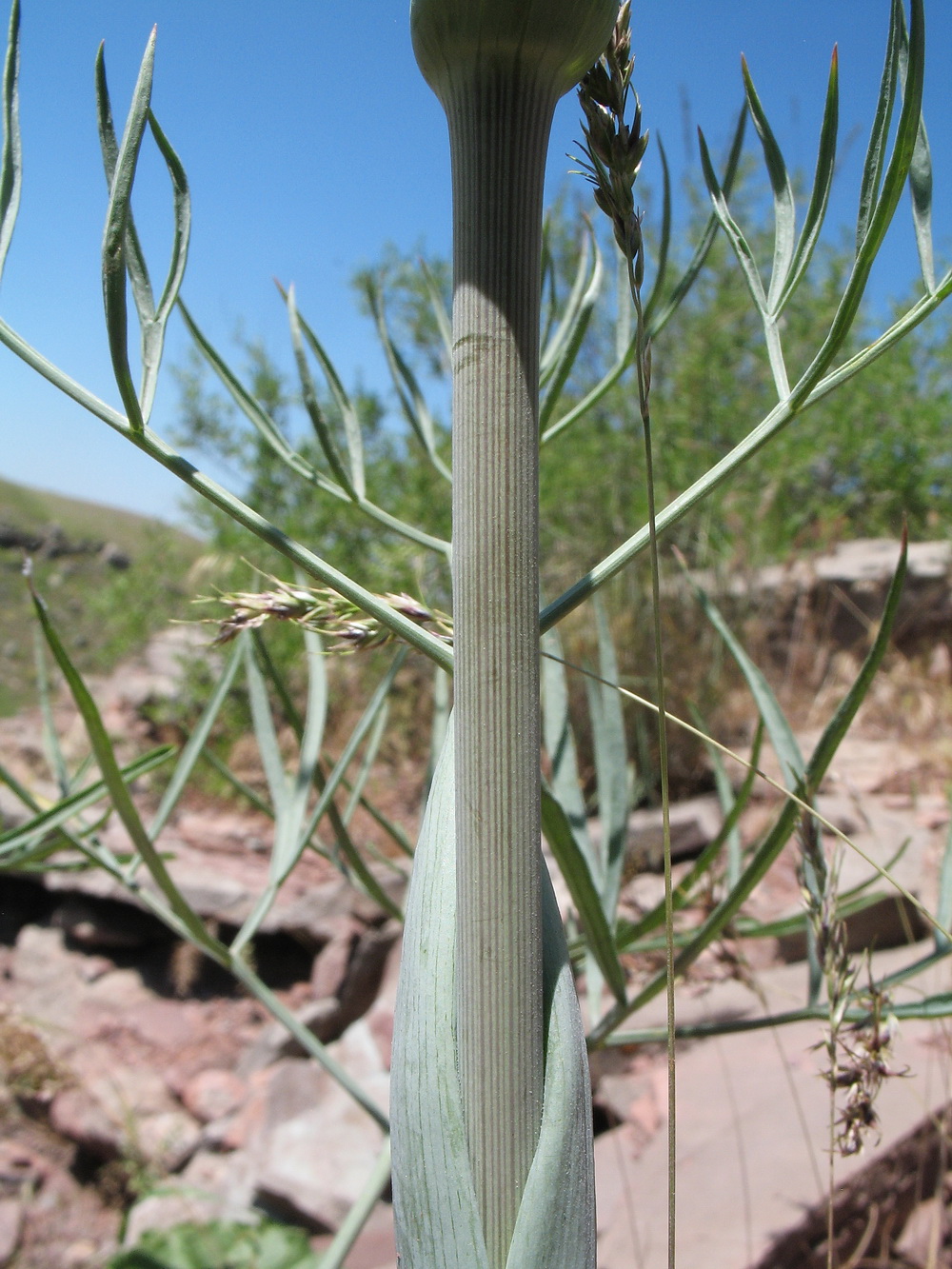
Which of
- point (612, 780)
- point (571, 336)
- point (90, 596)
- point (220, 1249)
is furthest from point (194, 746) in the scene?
point (90, 596)

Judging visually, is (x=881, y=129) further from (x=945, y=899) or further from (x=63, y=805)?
(x=63, y=805)

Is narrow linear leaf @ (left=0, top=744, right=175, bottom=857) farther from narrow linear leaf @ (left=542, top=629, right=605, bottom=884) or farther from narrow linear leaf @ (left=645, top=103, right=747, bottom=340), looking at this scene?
narrow linear leaf @ (left=645, top=103, right=747, bottom=340)

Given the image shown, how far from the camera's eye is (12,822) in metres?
3.05

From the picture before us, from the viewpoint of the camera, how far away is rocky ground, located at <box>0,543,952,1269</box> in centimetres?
118

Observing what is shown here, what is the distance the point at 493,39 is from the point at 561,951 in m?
0.31

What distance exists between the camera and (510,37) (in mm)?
293

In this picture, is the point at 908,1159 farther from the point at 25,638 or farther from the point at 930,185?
the point at 25,638

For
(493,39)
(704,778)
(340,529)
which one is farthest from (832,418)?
(493,39)

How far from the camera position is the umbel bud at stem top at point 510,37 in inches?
11.4

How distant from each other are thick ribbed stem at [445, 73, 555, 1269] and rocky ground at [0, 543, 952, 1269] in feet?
1.07

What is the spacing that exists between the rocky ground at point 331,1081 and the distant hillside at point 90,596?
1045 mm

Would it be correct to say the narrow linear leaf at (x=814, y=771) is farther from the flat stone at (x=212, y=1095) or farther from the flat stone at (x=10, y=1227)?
the flat stone at (x=212, y=1095)

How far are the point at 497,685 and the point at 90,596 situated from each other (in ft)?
16.7

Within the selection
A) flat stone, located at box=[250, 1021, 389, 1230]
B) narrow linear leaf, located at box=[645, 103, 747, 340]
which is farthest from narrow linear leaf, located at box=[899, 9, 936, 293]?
flat stone, located at box=[250, 1021, 389, 1230]
